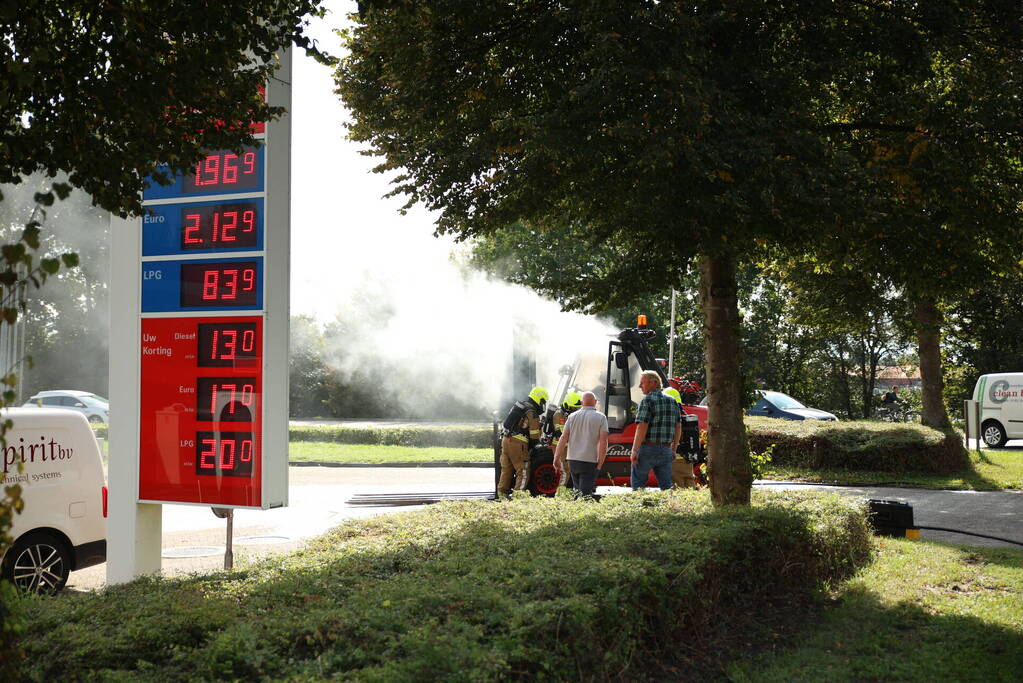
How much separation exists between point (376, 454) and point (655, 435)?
14900 millimetres

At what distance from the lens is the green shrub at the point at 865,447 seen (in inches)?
701

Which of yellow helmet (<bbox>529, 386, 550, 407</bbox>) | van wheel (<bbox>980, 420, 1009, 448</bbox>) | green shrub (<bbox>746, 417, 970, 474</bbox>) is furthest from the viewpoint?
van wheel (<bbox>980, 420, 1009, 448</bbox>)

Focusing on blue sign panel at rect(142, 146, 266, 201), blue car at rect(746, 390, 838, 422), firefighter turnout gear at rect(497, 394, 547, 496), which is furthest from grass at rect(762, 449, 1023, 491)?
blue sign panel at rect(142, 146, 266, 201)

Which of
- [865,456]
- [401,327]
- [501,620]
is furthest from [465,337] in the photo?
[501,620]

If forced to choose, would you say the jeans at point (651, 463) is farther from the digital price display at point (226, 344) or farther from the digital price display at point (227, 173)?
the digital price display at point (227, 173)

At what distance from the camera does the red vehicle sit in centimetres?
1400

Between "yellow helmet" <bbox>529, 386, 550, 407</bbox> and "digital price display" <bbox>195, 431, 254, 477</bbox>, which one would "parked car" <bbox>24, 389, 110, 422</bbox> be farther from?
"digital price display" <bbox>195, 431, 254, 477</bbox>

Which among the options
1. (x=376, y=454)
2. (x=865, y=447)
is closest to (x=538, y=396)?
(x=865, y=447)

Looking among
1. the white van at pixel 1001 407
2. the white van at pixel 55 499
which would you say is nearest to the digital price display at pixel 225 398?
the white van at pixel 55 499

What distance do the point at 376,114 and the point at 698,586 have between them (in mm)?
5783

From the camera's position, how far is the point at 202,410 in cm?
738

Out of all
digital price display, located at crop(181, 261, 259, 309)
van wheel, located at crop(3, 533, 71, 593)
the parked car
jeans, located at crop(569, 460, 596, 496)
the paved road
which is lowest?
the paved road

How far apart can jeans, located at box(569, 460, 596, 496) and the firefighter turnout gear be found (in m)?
1.51

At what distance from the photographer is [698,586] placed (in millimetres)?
5617
